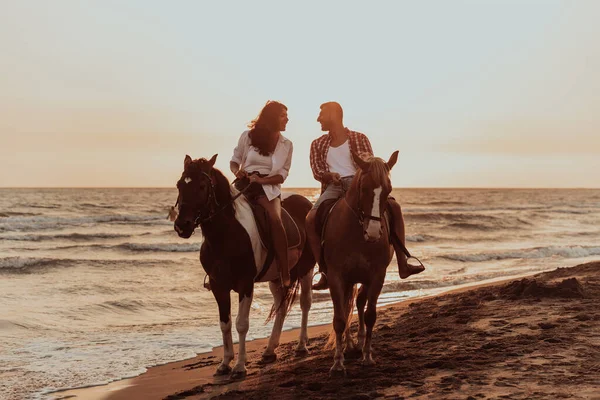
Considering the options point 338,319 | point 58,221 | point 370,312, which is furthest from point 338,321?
point 58,221

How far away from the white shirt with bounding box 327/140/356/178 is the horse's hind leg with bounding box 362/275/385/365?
4.38 feet

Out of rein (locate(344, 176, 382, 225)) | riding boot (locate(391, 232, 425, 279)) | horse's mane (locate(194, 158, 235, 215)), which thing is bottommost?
riding boot (locate(391, 232, 425, 279))

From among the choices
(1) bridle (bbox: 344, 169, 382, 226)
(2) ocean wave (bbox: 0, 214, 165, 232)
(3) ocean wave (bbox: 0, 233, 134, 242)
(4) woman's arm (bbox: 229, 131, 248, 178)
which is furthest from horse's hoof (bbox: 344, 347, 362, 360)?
(2) ocean wave (bbox: 0, 214, 165, 232)

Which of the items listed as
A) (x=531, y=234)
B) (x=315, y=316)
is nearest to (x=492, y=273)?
(x=315, y=316)

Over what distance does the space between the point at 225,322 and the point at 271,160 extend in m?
1.95

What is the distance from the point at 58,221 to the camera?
148 ft

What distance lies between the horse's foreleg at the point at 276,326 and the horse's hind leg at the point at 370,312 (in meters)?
1.46

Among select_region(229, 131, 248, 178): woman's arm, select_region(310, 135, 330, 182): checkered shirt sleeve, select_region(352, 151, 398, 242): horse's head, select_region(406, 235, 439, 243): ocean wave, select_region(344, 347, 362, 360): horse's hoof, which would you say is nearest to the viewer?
select_region(352, 151, 398, 242): horse's head

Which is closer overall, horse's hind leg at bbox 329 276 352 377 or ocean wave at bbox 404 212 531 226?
horse's hind leg at bbox 329 276 352 377

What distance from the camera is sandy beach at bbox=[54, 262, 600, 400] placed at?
5520 mm

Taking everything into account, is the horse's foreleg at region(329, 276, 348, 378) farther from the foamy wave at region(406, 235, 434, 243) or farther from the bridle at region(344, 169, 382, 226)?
the foamy wave at region(406, 235, 434, 243)

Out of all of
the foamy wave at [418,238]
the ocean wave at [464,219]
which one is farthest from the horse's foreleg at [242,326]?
the ocean wave at [464,219]

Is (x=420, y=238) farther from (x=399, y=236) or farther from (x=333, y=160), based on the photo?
(x=399, y=236)

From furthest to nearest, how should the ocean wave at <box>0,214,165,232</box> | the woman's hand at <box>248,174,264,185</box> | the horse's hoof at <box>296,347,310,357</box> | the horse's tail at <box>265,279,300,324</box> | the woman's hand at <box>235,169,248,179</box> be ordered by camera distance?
1. the ocean wave at <box>0,214,165,232</box>
2. the horse's tail at <box>265,279,300,324</box>
3. the horse's hoof at <box>296,347,310,357</box>
4. the woman's hand at <box>235,169,248,179</box>
5. the woman's hand at <box>248,174,264,185</box>
